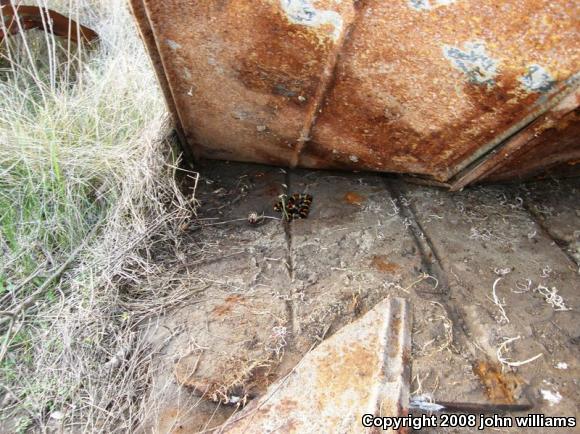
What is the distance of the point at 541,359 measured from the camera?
7.12ft

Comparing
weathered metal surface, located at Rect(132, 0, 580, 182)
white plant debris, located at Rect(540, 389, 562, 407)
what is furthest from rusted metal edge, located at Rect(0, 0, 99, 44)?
white plant debris, located at Rect(540, 389, 562, 407)

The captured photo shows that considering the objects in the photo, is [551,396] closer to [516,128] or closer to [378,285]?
[378,285]

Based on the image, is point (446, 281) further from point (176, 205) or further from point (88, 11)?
point (88, 11)

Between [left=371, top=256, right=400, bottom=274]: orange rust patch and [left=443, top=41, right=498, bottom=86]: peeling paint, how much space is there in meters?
1.02

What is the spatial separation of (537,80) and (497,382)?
4.23 ft

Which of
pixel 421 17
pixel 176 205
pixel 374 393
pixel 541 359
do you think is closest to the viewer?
pixel 374 393

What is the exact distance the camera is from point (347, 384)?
1730 mm

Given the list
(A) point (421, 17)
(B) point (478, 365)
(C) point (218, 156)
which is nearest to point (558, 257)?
(B) point (478, 365)

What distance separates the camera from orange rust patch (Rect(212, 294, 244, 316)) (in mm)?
2465

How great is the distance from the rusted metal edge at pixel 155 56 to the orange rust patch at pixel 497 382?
7.02ft

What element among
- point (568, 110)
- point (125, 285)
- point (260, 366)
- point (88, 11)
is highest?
point (568, 110)

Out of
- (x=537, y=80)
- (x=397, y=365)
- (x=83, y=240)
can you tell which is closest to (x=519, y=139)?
(x=537, y=80)

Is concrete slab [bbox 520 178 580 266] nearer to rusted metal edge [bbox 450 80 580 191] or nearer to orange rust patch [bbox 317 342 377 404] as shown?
rusted metal edge [bbox 450 80 580 191]

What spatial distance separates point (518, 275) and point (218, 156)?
1987 millimetres
